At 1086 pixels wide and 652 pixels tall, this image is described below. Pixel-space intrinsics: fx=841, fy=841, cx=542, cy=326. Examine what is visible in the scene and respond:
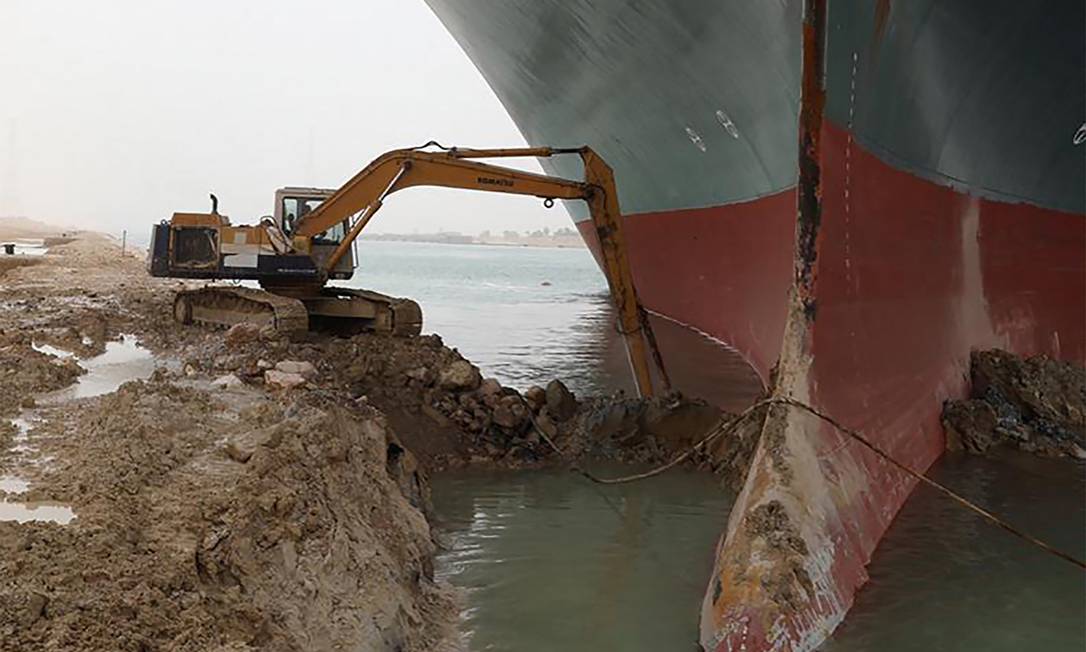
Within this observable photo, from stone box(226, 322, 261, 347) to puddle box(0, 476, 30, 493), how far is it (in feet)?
13.1

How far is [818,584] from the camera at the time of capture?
411cm

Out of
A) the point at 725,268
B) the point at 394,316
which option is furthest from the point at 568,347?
the point at 394,316

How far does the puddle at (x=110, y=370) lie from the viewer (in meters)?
5.41

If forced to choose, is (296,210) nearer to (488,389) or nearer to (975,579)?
(488,389)

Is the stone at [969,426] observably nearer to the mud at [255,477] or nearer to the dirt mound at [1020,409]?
the dirt mound at [1020,409]

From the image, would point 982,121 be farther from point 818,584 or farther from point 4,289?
point 4,289

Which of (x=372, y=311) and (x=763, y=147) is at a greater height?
(x=763, y=147)

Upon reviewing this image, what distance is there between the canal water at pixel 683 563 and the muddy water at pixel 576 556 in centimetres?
1

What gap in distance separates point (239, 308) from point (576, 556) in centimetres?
536

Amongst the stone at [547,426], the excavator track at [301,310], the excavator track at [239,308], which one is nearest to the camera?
the stone at [547,426]

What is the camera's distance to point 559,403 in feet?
26.6

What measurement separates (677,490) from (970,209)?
4261 mm

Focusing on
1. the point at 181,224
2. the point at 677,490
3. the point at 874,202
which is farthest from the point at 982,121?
the point at 181,224

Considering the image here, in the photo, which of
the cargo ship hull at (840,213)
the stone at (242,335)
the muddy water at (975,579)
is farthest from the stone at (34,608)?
the stone at (242,335)
